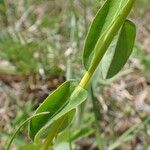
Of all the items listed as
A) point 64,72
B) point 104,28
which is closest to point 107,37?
point 104,28

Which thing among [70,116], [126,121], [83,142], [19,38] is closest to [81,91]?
[70,116]

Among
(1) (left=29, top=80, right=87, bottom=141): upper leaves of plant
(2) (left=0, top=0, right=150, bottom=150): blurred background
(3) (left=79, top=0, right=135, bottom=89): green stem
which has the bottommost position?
(2) (left=0, top=0, right=150, bottom=150): blurred background

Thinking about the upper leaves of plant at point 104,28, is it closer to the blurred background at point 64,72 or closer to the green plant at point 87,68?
the green plant at point 87,68

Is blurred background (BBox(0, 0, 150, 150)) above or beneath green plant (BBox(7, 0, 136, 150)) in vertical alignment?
beneath

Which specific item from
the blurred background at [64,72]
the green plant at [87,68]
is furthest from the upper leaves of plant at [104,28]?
the blurred background at [64,72]

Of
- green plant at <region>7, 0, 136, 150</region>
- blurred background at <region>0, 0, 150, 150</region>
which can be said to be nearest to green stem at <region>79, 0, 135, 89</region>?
green plant at <region>7, 0, 136, 150</region>

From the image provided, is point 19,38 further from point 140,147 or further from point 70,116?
point 70,116

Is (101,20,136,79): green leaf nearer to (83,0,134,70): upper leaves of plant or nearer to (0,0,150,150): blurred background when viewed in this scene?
(83,0,134,70): upper leaves of plant

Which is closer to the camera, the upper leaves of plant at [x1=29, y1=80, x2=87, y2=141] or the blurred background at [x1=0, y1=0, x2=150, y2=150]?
the upper leaves of plant at [x1=29, y1=80, x2=87, y2=141]
